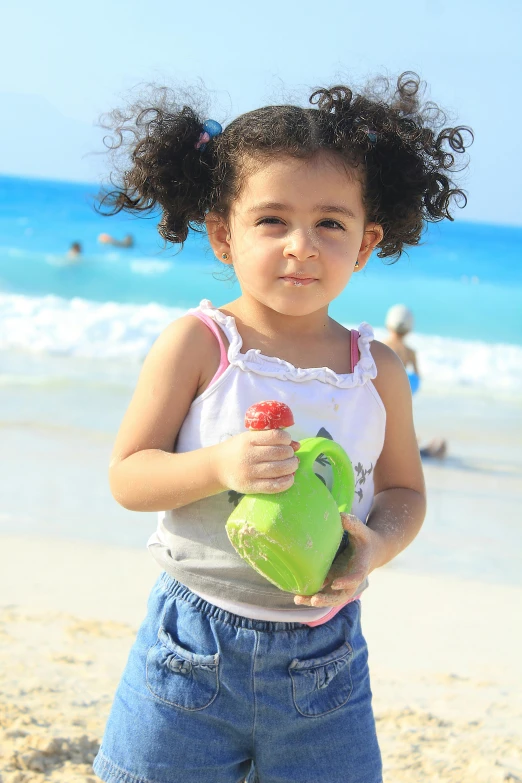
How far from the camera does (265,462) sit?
63.8 inches

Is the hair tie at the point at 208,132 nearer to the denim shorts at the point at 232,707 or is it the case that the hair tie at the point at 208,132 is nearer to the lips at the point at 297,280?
the lips at the point at 297,280

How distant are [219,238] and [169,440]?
0.53 meters

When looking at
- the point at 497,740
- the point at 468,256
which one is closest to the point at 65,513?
the point at 497,740

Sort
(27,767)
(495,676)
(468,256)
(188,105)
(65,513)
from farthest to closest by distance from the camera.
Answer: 1. (468,256)
2. (65,513)
3. (495,676)
4. (27,767)
5. (188,105)

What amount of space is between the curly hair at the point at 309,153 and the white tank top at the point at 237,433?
16.1 inches

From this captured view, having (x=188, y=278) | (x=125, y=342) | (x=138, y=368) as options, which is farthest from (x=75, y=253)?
(x=138, y=368)

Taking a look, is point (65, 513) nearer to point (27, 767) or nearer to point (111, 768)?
point (27, 767)

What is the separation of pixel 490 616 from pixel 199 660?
2696 millimetres

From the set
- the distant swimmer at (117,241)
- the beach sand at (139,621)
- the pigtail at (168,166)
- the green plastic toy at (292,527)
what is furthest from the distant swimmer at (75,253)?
the green plastic toy at (292,527)

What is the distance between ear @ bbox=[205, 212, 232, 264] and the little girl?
6 centimetres

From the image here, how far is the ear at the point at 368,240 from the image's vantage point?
2248 millimetres

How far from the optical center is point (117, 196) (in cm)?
243

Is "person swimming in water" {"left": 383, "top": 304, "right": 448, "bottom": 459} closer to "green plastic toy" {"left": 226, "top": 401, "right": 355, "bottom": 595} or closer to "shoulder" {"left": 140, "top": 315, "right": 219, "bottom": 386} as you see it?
"shoulder" {"left": 140, "top": 315, "right": 219, "bottom": 386}

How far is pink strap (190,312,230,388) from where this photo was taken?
77.0 inches
